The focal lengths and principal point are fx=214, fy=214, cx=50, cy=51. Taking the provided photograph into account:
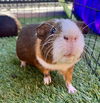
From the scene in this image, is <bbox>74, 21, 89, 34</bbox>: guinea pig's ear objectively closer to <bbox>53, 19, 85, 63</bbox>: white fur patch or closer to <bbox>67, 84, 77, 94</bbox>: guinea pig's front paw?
<bbox>53, 19, 85, 63</bbox>: white fur patch

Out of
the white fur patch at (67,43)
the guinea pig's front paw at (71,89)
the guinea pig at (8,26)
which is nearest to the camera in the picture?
the white fur patch at (67,43)

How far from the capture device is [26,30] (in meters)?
1.49

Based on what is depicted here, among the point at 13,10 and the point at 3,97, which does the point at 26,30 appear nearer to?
the point at 3,97

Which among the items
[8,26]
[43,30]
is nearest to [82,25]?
[43,30]

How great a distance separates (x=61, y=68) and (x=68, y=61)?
0.13 metres

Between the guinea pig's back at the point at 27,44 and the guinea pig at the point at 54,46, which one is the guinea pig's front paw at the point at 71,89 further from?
the guinea pig's back at the point at 27,44

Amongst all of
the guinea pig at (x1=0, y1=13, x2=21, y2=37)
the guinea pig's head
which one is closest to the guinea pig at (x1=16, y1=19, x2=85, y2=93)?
the guinea pig's head

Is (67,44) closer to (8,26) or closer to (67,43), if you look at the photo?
(67,43)

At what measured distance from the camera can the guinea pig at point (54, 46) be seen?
3.37 ft

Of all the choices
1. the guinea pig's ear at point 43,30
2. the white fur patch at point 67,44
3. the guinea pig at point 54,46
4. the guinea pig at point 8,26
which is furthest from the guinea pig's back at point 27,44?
the guinea pig at point 8,26

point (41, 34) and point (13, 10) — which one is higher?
point (41, 34)

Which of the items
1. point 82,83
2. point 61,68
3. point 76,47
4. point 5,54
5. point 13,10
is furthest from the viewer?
point 13,10

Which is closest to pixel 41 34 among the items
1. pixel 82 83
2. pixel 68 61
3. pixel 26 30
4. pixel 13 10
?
pixel 68 61

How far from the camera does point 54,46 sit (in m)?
1.06
